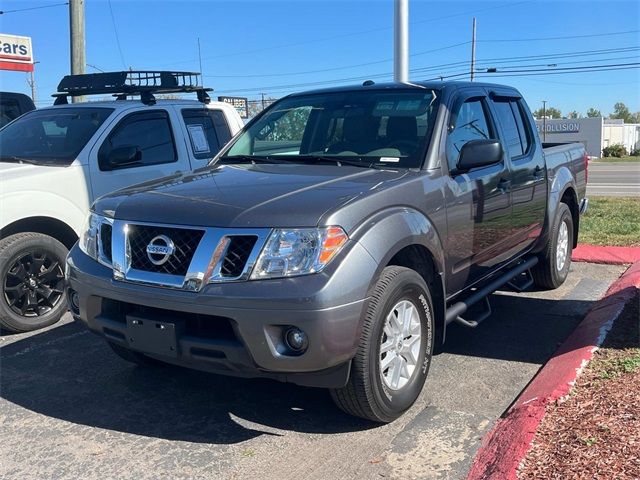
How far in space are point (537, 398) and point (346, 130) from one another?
2.21 meters

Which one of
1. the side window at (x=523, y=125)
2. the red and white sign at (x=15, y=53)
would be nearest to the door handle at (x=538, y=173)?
Answer: the side window at (x=523, y=125)

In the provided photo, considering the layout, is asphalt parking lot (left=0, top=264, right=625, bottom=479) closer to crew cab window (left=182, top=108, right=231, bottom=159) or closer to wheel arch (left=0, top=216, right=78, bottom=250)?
wheel arch (left=0, top=216, right=78, bottom=250)

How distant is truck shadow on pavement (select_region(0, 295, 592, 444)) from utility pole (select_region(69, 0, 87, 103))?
782cm

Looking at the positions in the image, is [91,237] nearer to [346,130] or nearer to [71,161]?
[346,130]

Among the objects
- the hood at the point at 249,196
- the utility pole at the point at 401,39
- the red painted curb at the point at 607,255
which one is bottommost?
the red painted curb at the point at 607,255

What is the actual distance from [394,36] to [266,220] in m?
6.47

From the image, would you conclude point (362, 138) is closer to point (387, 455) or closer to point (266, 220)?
point (266, 220)

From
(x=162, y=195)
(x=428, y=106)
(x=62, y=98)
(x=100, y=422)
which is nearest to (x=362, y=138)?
(x=428, y=106)

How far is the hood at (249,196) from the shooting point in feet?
10.5

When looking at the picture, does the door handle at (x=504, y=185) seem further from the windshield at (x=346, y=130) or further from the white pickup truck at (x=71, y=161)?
the white pickup truck at (x=71, y=161)

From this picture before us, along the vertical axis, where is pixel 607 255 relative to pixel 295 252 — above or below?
below

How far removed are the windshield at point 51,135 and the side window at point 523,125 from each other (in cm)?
388

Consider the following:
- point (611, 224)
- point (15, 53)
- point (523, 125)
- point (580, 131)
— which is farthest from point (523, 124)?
point (580, 131)

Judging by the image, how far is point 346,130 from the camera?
459 cm
